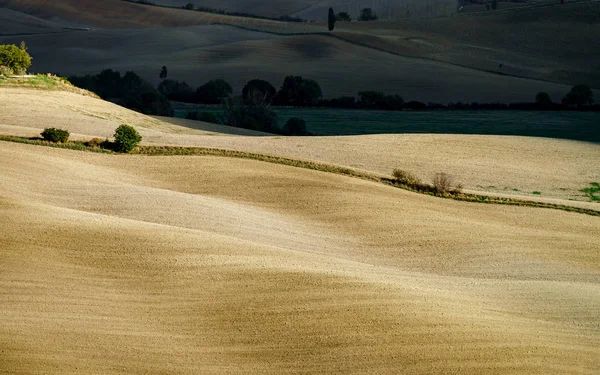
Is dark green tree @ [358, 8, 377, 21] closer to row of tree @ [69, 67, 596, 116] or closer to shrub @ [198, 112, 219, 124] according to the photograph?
row of tree @ [69, 67, 596, 116]

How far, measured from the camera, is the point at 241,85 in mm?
100688

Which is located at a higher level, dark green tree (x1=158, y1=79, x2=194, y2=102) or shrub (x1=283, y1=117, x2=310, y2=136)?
dark green tree (x1=158, y1=79, x2=194, y2=102)

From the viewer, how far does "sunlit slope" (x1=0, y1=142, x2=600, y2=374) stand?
19.1 meters

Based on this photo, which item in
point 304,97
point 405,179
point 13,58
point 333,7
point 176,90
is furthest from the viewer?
point 333,7

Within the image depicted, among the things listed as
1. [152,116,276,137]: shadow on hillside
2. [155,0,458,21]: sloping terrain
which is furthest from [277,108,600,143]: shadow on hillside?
[155,0,458,21]: sloping terrain

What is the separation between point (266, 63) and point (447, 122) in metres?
42.1

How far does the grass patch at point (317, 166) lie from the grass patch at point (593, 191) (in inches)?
248

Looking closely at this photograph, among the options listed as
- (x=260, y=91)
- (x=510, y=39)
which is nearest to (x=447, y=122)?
(x=260, y=91)

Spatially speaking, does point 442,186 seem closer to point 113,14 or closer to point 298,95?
point 298,95

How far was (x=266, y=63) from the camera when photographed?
11306 cm

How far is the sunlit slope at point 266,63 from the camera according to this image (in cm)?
10000

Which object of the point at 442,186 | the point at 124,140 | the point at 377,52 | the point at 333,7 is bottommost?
the point at 442,186

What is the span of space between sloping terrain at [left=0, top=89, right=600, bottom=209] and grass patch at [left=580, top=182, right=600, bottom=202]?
372 mm

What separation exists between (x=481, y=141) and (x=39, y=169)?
29.6 metres
